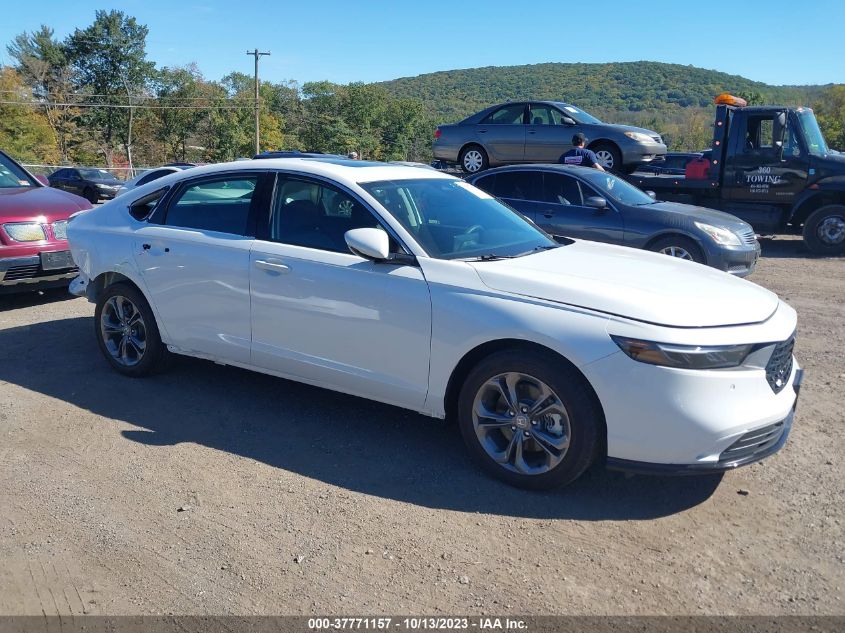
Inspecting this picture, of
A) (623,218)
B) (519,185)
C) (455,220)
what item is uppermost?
(519,185)

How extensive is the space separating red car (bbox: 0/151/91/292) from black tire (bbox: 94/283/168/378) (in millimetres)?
2549

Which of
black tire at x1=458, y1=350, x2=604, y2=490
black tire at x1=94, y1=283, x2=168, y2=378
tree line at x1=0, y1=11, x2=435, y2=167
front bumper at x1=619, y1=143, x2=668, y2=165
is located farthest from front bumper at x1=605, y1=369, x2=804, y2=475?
tree line at x1=0, y1=11, x2=435, y2=167

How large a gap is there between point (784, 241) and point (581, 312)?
12736 millimetres

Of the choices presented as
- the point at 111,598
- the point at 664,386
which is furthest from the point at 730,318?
the point at 111,598

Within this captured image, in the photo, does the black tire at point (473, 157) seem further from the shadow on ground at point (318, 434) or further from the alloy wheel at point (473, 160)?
the shadow on ground at point (318, 434)

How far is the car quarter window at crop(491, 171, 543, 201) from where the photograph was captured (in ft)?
32.2

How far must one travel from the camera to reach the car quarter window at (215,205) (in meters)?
5.05

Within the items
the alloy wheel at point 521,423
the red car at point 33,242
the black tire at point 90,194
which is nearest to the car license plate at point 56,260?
the red car at point 33,242

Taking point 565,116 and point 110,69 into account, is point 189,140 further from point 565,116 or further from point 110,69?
point 565,116

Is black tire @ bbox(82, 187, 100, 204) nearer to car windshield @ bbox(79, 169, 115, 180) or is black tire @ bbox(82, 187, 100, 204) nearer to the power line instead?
car windshield @ bbox(79, 169, 115, 180)

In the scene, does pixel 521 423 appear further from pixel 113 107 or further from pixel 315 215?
pixel 113 107

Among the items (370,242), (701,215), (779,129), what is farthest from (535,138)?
(370,242)

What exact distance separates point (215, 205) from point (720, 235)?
6499mm

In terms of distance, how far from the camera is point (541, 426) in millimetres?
3840
